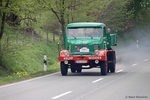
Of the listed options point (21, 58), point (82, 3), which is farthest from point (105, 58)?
point (82, 3)

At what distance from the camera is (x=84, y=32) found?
2288cm

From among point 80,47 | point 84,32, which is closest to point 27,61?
point 84,32

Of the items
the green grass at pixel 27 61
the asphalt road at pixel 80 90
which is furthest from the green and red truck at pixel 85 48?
the asphalt road at pixel 80 90

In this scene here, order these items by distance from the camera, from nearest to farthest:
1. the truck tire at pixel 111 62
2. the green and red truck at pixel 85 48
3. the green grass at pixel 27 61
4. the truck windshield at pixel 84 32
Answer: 1. the green and red truck at pixel 85 48
2. the green grass at pixel 27 61
3. the truck windshield at pixel 84 32
4. the truck tire at pixel 111 62

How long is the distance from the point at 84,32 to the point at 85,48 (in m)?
1.11

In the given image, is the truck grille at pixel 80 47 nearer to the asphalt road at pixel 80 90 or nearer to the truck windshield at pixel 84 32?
the truck windshield at pixel 84 32

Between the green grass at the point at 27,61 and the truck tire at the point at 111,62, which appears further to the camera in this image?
the truck tire at the point at 111,62

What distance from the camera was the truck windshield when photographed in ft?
74.9

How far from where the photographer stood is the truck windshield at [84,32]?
22844 mm

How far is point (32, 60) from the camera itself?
29938 mm

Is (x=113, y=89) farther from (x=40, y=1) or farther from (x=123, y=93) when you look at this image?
(x=40, y=1)

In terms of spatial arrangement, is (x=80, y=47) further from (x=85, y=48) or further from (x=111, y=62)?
(x=111, y=62)

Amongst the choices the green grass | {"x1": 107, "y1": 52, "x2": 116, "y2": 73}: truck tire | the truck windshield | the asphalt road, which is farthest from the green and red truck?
the asphalt road

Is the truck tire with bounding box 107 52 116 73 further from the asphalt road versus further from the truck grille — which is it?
the asphalt road
